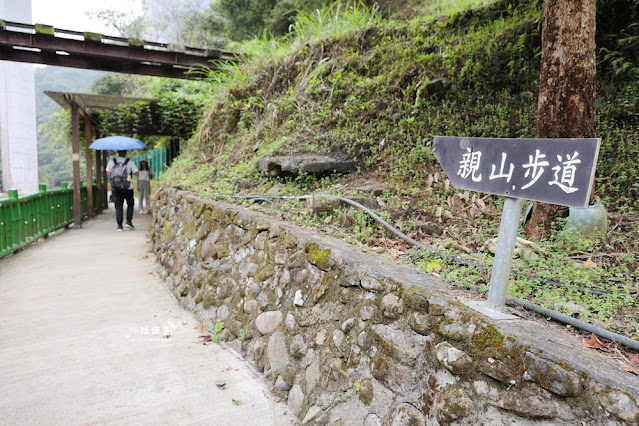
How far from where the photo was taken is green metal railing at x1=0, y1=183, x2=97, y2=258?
22.2 feet

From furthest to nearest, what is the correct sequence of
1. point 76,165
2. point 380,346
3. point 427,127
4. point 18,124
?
1. point 18,124
2. point 76,165
3. point 427,127
4. point 380,346

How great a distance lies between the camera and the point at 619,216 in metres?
3.14

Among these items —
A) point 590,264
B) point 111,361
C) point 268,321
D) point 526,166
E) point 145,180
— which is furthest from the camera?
point 145,180

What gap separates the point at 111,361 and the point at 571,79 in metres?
4.48

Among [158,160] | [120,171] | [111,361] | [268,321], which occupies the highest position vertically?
[158,160]

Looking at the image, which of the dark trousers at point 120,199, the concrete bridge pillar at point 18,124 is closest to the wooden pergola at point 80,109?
the dark trousers at point 120,199

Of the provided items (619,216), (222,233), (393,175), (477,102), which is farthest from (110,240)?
(619,216)

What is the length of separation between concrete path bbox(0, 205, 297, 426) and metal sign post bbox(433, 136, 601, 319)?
1.76 metres

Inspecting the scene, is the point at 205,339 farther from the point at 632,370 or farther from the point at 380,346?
the point at 632,370

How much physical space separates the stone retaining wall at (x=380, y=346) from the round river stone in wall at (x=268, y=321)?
15 mm

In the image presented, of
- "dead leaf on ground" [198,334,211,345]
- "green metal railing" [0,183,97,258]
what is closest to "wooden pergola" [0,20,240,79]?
"green metal railing" [0,183,97,258]

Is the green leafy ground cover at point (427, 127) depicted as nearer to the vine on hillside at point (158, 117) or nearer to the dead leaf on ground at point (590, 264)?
the dead leaf on ground at point (590, 264)

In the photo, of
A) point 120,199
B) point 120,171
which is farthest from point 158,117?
point 120,199

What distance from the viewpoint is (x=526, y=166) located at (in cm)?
181
